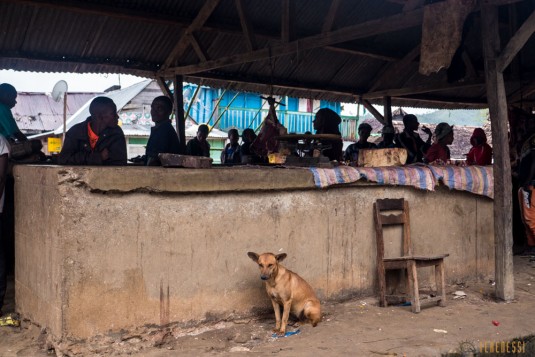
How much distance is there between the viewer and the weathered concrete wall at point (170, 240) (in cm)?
388

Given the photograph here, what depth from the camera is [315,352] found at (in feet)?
13.1

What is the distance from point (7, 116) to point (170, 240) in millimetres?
2185

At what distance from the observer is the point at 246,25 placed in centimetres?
741

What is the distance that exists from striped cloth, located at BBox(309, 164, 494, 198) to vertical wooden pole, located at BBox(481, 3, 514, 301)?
0.60 meters

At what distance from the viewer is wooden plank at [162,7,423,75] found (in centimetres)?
584

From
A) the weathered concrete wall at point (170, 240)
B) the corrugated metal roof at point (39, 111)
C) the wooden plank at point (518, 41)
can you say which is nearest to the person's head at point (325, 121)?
the weathered concrete wall at point (170, 240)

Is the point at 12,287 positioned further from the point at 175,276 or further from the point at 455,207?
the point at 455,207

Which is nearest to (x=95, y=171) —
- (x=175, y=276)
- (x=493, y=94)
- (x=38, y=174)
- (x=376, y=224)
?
(x=38, y=174)

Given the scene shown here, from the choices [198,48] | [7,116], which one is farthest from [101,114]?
[198,48]

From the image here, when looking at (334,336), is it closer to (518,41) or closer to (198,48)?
(518,41)

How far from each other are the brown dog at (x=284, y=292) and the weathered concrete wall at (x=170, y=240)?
385 mm

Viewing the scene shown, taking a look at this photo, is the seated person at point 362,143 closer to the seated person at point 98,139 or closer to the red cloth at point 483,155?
the red cloth at point 483,155

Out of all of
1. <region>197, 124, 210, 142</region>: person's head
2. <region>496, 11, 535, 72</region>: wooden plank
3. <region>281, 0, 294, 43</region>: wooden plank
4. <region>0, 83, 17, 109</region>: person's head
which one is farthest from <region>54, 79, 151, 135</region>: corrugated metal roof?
<region>496, 11, 535, 72</region>: wooden plank

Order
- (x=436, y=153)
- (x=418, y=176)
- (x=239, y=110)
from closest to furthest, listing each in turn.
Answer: (x=418, y=176) → (x=436, y=153) → (x=239, y=110)
